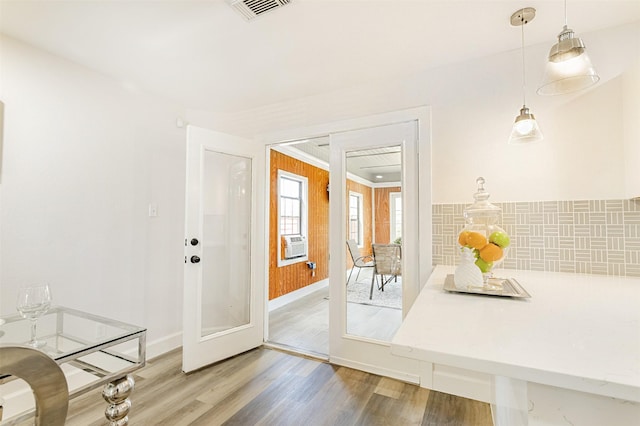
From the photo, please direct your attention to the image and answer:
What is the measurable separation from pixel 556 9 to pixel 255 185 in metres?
2.45

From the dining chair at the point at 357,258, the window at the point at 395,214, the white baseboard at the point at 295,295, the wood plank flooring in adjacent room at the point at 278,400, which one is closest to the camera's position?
the wood plank flooring in adjacent room at the point at 278,400

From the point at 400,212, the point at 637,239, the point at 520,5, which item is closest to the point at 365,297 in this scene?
the point at 400,212

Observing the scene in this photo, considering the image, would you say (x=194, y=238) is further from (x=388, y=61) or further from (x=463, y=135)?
(x=463, y=135)

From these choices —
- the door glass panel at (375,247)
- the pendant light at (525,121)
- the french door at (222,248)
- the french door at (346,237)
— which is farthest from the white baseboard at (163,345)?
the pendant light at (525,121)

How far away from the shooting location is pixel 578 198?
1757mm

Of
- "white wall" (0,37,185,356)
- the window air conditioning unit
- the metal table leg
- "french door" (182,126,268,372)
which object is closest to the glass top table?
the metal table leg

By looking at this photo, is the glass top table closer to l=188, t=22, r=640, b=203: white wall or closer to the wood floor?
the wood floor

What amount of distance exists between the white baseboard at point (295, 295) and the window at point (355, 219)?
2.06 metres

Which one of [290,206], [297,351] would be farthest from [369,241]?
[290,206]

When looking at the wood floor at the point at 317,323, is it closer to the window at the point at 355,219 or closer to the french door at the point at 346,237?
the french door at the point at 346,237

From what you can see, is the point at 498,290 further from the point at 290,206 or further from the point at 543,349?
the point at 290,206

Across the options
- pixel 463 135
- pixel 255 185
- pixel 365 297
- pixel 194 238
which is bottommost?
pixel 365 297

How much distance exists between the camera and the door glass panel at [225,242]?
252cm

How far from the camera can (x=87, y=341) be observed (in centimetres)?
103
